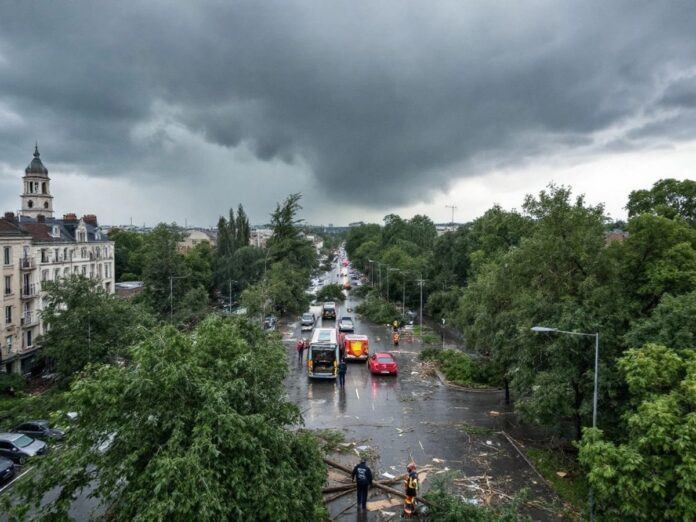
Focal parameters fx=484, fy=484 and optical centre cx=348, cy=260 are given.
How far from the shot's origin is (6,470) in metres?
17.9

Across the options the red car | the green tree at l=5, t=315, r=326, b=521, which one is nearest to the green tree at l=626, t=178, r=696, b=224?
the red car

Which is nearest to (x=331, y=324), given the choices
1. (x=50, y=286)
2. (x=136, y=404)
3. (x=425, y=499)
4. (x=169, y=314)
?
(x=169, y=314)

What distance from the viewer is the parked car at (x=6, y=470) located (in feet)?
58.2

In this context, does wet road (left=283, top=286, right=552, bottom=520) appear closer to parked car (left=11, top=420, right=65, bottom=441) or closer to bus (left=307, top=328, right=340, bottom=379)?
bus (left=307, top=328, right=340, bottom=379)

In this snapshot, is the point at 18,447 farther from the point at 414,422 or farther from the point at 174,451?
the point at 414,422

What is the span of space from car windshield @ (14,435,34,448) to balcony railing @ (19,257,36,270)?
2175 centimetres

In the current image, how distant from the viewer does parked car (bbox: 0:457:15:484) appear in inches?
699

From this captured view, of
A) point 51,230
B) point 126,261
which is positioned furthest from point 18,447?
point 126,261

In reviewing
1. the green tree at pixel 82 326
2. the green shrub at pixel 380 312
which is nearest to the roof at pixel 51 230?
the green tree at pixel 82 326

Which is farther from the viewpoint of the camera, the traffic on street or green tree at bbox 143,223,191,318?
green tree at bbox 143,223,191,318

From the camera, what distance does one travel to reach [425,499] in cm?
1414

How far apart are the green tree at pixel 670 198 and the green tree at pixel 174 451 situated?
85.6 ft

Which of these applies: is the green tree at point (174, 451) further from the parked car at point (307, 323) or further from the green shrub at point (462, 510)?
the parked car at point (307, 323)

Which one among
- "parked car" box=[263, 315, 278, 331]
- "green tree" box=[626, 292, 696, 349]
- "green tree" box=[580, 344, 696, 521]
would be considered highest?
"green tree" box=[626, 292, 696, 349]
